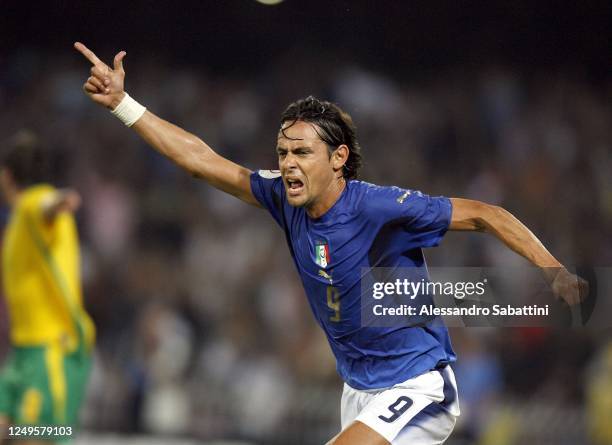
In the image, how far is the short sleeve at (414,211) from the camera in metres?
4.29

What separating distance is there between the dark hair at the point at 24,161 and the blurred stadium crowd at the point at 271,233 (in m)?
3.48

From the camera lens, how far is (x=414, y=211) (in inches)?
169

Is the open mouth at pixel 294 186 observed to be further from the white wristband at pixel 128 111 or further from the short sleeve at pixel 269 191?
the white wristband at pixel 128 111

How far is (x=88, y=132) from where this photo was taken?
1127 centimetres

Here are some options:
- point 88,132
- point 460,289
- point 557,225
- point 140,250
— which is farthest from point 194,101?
point 460,289

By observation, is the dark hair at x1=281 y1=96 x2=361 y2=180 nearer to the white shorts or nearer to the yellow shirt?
the white shorts

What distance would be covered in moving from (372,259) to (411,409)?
67 cm

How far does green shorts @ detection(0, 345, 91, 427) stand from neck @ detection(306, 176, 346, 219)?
2487 mm

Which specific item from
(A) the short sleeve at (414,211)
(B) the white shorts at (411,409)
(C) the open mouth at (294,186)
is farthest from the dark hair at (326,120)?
(B) the white shorts at (411,409)

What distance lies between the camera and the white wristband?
4.63 meters

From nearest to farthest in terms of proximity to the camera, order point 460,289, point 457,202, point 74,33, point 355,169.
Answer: point 457,202, point 355,169, point 460,289, point 74,33

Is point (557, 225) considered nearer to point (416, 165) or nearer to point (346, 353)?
point (416, 165)

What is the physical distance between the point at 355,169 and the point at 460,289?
0.90 meters

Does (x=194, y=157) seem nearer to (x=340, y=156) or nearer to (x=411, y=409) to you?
(x=340, y=156)
